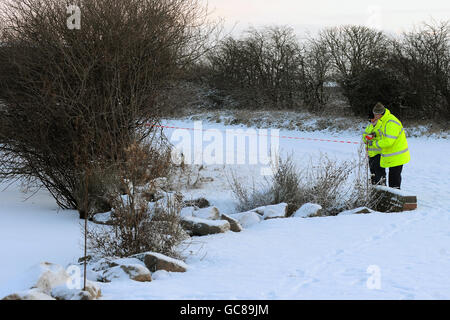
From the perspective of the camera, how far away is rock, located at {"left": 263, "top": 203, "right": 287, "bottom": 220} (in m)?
8.05

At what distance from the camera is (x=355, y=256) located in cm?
570

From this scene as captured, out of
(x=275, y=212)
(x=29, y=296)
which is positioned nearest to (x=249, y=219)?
(x=275, y=212)

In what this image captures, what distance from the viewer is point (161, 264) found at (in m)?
5.34

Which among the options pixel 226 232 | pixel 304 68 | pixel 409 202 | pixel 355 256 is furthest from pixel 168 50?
pixel 304 68

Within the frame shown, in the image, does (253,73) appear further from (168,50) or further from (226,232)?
(226,232)

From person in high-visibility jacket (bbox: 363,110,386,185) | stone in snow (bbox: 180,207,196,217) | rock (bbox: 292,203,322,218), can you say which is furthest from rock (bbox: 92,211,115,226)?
person in high-visibility jacket (bbox: 363,110,386,185)

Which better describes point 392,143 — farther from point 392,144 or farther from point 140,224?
point 140,224

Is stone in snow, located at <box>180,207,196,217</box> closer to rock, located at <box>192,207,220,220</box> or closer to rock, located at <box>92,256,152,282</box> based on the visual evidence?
rock, located at <box>192,207,220,220</box>

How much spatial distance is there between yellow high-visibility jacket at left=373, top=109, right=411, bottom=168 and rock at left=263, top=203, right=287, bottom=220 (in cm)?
196

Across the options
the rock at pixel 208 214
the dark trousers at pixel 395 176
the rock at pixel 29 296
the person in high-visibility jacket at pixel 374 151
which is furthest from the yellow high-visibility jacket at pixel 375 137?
the rock at pixel 29 296

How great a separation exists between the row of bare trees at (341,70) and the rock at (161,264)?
1309 cm

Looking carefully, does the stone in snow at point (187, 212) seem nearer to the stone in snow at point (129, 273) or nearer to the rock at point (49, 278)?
the stone in snow at point (129, 273)

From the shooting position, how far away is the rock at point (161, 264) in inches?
211
